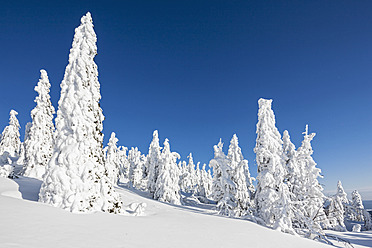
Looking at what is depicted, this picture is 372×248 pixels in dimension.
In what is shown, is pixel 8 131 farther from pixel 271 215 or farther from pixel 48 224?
pixel 271 215

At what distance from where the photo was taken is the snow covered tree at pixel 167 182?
3587 cm

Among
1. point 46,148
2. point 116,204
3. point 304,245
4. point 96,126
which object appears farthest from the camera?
point 46,148

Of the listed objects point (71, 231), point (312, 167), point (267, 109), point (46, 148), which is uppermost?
point (267, 109)

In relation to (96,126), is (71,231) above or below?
below

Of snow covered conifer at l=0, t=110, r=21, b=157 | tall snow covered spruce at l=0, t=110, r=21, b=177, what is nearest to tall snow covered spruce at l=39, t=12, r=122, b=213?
tall snow covered spruce at l=0, t=110, r=21, b=177

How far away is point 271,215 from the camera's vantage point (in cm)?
1616

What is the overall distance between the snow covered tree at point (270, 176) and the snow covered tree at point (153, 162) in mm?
27301

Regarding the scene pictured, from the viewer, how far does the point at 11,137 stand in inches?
1705

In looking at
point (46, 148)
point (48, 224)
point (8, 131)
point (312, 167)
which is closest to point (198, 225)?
point (48, 224)

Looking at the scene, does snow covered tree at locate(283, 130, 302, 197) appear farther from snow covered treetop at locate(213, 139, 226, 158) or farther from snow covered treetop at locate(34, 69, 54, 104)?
snow covered treetop at locate(34, 69, 54, 104)

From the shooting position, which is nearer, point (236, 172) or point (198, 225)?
point (198, 225)

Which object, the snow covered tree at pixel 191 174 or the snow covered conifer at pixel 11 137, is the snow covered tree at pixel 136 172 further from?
the snow covered conifer at pixel 11 137

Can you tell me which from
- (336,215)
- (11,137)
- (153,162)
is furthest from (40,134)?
(336,215)

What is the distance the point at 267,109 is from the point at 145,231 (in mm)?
15482
